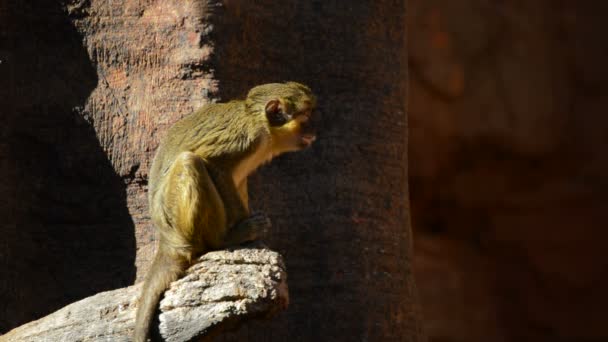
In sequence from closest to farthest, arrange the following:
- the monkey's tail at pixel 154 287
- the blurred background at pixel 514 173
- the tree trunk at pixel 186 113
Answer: the monkey's tail at pixel 154 287 < the tree trunk at pixel 186 113 < the blurred background at pixel 514 173

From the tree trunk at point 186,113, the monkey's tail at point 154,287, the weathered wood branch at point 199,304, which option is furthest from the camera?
the tree trunk at point 186,113

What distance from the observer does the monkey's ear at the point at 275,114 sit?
6570 millimetres

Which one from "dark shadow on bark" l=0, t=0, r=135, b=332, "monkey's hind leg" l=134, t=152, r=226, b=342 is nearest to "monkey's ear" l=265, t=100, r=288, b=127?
"monkey's hind leg" l=134, t=152, r=226, b=342

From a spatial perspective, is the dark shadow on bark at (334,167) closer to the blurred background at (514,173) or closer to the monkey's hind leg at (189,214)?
the monkey's hind leg at (189,214)

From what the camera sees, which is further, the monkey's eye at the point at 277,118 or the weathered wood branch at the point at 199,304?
the monkey's eye at the point at 277,118

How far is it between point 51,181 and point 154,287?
7.87 feet

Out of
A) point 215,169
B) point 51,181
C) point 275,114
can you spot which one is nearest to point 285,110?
point 275,114

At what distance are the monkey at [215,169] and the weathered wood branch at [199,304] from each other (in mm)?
157

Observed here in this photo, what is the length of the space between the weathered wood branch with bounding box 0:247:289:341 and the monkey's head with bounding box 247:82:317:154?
103 cm

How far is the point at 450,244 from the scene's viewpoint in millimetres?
12617

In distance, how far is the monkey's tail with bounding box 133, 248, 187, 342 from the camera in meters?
5.57

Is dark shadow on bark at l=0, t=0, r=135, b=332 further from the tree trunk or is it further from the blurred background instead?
the blurred background

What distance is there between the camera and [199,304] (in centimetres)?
549

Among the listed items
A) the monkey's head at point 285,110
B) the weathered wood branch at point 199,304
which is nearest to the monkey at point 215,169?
the monkey's head at point 285,110
